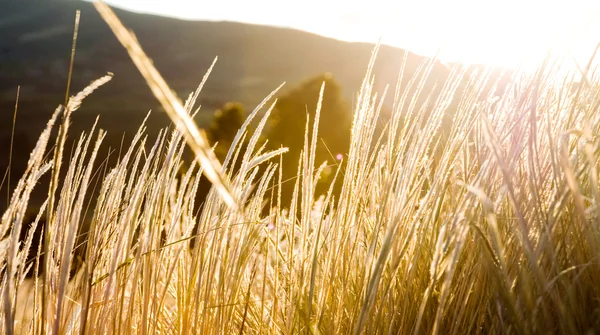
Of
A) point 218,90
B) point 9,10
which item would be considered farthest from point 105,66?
point 9,10

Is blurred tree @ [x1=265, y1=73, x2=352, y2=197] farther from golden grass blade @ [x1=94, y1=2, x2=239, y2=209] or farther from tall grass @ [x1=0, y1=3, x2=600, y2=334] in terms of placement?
golden grass blade @ [x1=94, y1=2, x2=239, y2=209]

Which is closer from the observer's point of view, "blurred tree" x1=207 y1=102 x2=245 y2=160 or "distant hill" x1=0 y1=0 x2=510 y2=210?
"blurred tree" x1=207 y1=102 x2=245 y2=160

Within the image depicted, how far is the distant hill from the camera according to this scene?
5200 centimetres

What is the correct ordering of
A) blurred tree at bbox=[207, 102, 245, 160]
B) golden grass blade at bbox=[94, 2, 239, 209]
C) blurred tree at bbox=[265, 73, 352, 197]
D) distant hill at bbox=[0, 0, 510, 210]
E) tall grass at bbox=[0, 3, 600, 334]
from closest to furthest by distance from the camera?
golden grass blade at bbox=[94, 2, 239, 209] → tall grass at bbox=[0, 3, 600, 334] → blurred tree at bbox=[265, 73, 352, 197] → blurred tree at bbox=[207, 102, 245, 160] → distant hill at bbox=[0, 0, 510, 210]

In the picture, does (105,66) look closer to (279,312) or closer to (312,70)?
(312,70)

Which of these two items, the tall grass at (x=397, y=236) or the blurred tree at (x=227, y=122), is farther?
the blurred tree at (x=227, y=122)

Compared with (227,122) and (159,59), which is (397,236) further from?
(159,59)

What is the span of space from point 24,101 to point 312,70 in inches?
1230

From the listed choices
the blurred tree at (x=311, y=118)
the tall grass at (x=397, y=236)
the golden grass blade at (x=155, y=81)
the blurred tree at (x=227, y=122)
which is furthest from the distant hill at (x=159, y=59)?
the golden grass blade at (x=155, y=81)

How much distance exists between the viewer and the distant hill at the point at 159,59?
171ft

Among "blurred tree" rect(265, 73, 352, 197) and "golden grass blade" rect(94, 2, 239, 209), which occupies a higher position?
"golden grass blade" rect(94, 2, 239, 209)

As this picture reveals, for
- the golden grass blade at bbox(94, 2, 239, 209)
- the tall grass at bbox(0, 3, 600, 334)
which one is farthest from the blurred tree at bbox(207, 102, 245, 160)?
the golden grass blade at bbox(94, 2, 239, 209)

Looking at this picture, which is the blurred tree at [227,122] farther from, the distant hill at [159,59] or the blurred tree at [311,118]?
the distant hill at [159,59]

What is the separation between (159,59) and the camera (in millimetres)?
66000
